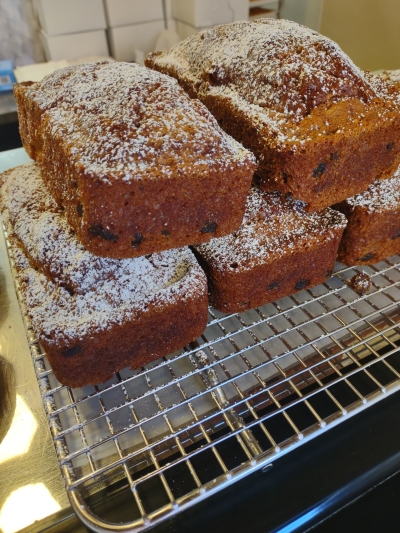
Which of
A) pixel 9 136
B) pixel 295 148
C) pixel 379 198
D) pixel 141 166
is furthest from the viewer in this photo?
pixel 9 136

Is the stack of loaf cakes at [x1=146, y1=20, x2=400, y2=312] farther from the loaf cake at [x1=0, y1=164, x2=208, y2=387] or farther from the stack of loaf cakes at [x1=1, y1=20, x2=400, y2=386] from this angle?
the loaf cake at [x1=0, y1=164, x2=208, y2=387]

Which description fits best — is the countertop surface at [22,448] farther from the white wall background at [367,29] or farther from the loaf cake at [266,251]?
the white wall background at [367,29]

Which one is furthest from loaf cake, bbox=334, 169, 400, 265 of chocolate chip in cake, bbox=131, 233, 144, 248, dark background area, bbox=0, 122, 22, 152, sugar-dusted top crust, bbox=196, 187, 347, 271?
dark background area, bbox=0, 122, 22, 152

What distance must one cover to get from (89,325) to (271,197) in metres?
0.53

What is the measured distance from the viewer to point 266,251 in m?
1.01

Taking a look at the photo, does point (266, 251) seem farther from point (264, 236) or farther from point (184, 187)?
point (184, 187)

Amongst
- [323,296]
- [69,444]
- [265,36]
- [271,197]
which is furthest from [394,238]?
[69,444]

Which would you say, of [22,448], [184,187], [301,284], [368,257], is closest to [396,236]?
[368,257]

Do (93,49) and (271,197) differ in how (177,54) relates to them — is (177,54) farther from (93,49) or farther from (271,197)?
(93,49)

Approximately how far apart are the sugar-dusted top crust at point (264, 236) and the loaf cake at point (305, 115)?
6 centimetres

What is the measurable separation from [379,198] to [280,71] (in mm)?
422

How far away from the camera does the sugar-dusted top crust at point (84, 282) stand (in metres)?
0.85

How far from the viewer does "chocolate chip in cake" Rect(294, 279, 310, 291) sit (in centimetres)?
112

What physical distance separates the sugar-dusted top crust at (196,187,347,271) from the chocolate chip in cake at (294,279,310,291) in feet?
0.39
